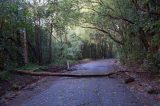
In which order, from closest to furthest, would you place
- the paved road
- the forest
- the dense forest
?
the paved road → the forest → the dense forest

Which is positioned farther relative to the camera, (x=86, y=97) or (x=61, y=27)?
(x=61, y=27)

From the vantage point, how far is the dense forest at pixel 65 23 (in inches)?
759

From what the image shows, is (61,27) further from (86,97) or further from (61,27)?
(86,97)

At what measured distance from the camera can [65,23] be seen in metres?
34.7

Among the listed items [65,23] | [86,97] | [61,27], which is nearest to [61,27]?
[61,27]

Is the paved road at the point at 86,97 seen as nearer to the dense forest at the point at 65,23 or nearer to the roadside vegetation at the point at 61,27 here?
the roadside vegetation at the point at 61,27

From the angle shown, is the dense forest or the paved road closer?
the paved road

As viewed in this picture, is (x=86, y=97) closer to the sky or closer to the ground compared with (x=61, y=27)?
closer to the ground

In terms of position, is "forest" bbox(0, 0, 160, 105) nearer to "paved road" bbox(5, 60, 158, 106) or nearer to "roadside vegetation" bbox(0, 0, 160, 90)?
"roadside vegetation" bbox(0, 0, 160, 90)

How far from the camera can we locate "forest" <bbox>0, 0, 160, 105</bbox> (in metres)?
19.2

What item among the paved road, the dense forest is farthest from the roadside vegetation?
the paved road

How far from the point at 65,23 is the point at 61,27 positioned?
387 cm

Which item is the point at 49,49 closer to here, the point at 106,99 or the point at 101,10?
the point at 101,10

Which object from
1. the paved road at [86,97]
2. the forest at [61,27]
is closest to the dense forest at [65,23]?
the forest at [61,27]
